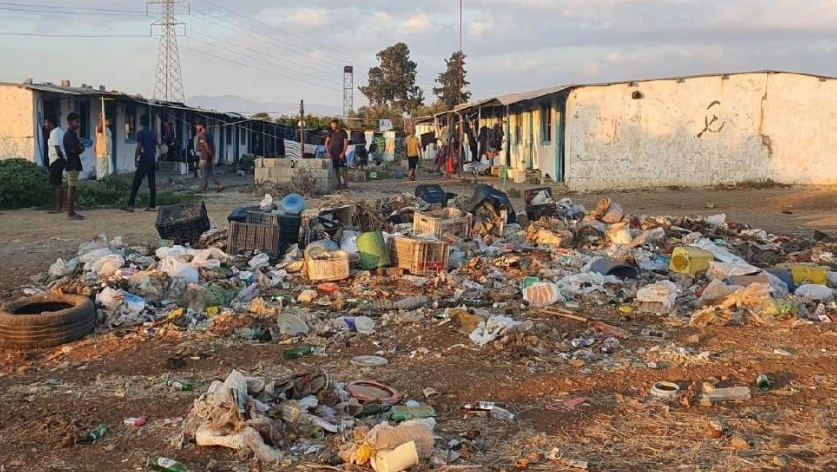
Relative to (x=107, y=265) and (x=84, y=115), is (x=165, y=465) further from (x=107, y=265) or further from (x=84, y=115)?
(x=84, y=115)

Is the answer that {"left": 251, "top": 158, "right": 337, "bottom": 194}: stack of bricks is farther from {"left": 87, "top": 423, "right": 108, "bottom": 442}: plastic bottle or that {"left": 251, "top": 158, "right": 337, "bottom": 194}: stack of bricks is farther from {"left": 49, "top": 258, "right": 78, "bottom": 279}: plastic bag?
{"left": 87, "top": 423, "right": 108, "bottom": 442}: plastic bottle

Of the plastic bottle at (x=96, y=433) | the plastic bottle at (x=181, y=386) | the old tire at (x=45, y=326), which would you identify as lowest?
the plastic bottle at (x=96, y=433)

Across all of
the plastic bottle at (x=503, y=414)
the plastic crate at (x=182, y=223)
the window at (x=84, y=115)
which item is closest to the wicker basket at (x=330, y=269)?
the plastic crate at (x=182, y=223)

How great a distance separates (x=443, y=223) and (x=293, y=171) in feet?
27.1

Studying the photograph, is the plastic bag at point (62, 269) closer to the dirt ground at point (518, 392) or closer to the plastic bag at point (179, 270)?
the dirt ground at point (518, 392)

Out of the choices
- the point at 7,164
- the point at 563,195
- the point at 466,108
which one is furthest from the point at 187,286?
the point at 466,108

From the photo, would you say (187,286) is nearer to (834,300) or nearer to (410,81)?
(834,300)

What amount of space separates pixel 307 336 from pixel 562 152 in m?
14.4

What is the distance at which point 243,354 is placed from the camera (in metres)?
5.57

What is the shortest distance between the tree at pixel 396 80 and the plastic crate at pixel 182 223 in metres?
54.2

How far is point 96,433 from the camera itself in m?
4.04

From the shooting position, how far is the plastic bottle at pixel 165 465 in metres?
3.61

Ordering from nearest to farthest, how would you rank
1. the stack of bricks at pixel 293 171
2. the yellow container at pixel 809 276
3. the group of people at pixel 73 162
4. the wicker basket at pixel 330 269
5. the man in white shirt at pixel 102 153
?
1. the yellow container at pixel 809 276
2. the wicker basket at pixel 330 269
3. the group of people at pixel 73 162
4. the stack of bricks at pixel 293 171
5. the man in white shirt at pixel 102 153

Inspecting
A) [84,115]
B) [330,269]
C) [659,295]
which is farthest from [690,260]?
[84,115]
